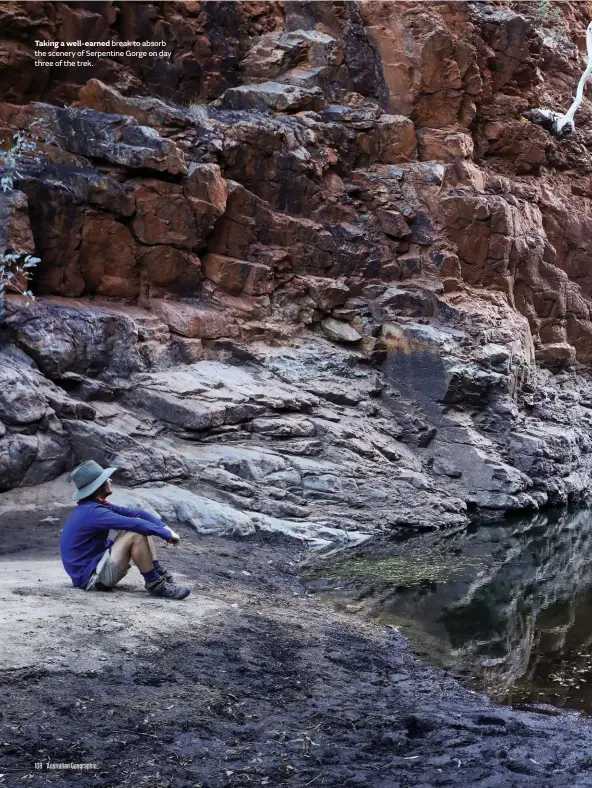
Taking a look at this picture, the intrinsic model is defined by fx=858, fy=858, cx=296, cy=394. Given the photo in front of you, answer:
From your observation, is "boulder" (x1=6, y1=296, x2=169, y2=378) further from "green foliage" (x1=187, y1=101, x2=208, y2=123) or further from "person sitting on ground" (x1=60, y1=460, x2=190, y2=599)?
"person sitting on ground" (x1=60, y1=460, x2=190, y2=599)

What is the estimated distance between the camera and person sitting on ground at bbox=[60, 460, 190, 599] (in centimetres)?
704

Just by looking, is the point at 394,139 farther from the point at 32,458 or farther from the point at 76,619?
the point at 76,619

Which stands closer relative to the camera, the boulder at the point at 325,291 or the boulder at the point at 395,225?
the boulder at the point at 325,291

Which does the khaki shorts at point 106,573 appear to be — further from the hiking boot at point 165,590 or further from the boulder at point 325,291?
the boulder at point 325,291

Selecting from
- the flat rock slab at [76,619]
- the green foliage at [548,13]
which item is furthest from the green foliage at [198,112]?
the flat rock slab at [76,619]

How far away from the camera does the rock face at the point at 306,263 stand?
14.9 metres

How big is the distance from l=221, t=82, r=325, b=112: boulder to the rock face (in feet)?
0.23

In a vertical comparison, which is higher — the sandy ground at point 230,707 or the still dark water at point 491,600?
the sandy ground at point 230,707

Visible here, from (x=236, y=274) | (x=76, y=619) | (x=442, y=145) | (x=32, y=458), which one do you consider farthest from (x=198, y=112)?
(x=76, y=619)

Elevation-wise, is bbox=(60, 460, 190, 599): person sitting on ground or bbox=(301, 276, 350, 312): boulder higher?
bbox=(301, 276, 350, 312): boulder

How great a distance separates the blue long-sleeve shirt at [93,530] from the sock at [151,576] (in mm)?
410

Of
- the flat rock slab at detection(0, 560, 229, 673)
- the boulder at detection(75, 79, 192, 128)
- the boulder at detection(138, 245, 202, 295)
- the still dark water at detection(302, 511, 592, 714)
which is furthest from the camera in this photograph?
the boulder at detection(75, 79, 192, 128)

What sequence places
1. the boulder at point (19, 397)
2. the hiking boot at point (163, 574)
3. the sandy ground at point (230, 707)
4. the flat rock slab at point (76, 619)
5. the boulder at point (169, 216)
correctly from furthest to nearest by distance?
the boulder at point (169, 216) < the boulder at point (19, 397) < the hiking boot at point (163, 574) < the flat rock slab at point (76, 619) < the sandy ground at point (230, 707)

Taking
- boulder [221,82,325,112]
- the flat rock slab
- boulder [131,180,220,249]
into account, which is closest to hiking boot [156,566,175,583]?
the flat rock slab
